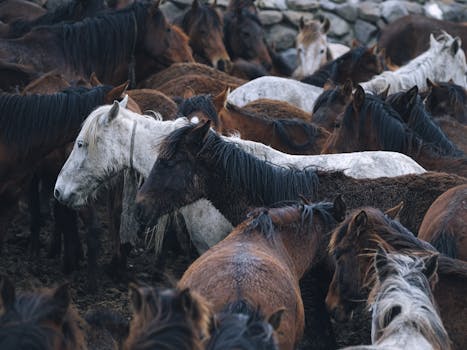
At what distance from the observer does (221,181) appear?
543 centimetres

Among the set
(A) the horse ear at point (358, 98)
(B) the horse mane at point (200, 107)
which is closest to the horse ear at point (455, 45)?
(A) the horse ear at point (358, 98)

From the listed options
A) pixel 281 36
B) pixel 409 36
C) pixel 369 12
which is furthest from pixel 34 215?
pixel 369 12

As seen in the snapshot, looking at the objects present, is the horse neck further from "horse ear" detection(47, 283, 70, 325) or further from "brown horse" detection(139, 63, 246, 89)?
"brown horse" detection(139, 63, 246, 89)

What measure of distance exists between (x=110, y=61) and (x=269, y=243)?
15.6ft

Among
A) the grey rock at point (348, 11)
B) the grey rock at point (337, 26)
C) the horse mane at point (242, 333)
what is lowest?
the grey rock at point (337, 26)

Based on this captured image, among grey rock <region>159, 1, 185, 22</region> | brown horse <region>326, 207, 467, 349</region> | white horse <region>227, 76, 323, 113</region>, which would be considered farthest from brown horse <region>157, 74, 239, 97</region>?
brown horse <region>326, 207, 467, 349</region>

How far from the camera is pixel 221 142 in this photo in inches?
215

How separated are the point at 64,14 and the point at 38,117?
3.52 meters

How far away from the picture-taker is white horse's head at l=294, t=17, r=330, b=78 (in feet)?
42.0

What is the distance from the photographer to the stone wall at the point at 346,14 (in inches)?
582

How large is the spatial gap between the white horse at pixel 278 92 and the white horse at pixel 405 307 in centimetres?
584

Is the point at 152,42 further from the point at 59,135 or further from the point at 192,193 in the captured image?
the point at 192,193

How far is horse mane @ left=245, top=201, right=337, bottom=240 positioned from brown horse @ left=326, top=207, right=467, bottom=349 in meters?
0.35

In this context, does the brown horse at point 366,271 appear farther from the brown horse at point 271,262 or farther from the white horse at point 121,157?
the white horse at point 121,157
